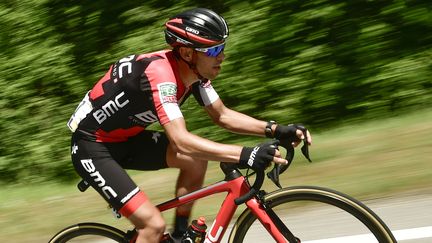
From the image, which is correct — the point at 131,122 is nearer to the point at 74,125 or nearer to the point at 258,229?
the point at 74,125

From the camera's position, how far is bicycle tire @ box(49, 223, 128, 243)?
407 cm

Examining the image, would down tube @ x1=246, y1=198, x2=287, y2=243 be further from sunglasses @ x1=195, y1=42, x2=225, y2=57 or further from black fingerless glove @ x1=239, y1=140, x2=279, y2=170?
sunglasses @ x1=195, y1=42, x2=225, y2=57

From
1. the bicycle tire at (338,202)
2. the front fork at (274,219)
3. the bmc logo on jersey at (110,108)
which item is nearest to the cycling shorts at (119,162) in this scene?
the bmc logo on jersey at (110,108)

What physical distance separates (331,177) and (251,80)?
76.8 inches

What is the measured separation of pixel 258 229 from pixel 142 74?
116cm

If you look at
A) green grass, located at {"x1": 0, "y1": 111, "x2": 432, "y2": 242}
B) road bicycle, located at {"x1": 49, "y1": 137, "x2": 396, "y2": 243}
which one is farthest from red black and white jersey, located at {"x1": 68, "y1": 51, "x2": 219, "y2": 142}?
green grass, located at {"x1": 0, "y1": 111, "x2": 432, "y2": 242}

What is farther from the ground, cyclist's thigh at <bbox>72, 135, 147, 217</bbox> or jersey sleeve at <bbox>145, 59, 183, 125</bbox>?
jersey sleeve at <bbox>145, 59, 183, 125</bbox>

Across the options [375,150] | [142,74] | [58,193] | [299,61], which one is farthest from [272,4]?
[142,74]

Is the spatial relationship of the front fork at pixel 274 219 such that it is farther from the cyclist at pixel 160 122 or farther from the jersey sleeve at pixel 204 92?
the jersey sleeve at pixel 204 92

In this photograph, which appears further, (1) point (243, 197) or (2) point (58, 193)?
(2) point (58, 193)

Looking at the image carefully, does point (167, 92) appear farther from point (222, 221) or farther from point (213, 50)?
point (222, 221)

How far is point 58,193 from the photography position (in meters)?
7.24

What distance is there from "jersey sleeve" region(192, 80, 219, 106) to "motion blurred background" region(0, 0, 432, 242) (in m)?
2.08

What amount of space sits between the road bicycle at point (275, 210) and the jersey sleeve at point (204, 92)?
574mm
